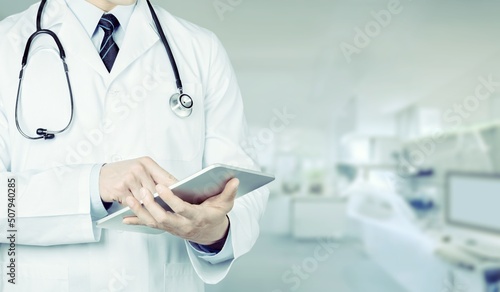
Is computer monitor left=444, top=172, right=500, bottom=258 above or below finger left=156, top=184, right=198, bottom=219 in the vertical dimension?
below

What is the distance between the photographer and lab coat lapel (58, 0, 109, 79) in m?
0.87

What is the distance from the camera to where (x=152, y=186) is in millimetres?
630

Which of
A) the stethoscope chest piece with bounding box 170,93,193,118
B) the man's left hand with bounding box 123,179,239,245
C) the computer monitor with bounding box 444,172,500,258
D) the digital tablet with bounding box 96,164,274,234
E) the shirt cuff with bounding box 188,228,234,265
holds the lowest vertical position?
the computer monitor with bounding box 444,172,500,258

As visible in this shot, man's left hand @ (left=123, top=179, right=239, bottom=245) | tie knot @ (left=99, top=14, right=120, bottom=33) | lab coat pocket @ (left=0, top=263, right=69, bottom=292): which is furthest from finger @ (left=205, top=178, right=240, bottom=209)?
tie knot @ (left=99, top=14, right=120, bottom=33)

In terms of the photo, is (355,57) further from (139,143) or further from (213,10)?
(139,143)

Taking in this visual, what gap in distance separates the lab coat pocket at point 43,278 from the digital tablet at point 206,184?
0.17 metres

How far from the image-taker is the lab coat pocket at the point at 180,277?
0.85m

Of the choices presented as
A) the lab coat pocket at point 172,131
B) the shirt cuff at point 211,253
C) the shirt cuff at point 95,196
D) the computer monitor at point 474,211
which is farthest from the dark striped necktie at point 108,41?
the computer monitor at point 474,211

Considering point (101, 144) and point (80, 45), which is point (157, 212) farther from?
point (80, 45)

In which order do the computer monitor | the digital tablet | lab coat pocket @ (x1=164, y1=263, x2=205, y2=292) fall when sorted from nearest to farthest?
the digital tablet < lab coat pocket @ (x1=164, y1=263, x2=205, y2=292) < the computer monitor

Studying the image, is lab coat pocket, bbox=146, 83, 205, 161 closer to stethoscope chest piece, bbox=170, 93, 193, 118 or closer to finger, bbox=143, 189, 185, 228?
stethoscope chest piece, bbox=170, 93, 193, 118

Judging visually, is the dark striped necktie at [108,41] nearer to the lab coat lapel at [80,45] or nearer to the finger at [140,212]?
the lab coat lapel at [80,45]

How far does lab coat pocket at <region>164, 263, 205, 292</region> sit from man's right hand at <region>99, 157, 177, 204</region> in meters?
0.24

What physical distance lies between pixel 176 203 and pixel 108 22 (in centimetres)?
49
